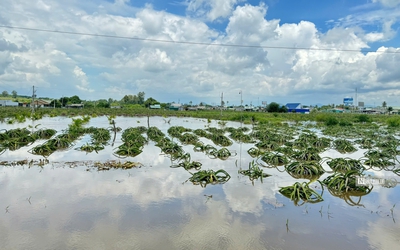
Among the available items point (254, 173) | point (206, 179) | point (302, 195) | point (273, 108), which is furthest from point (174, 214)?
point (273, 108)

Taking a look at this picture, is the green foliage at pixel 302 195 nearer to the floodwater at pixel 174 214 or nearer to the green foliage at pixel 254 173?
the floodwater at pixel 174 214

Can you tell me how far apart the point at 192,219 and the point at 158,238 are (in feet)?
3.02

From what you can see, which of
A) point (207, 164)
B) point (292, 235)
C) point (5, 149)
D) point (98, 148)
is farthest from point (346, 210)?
point (5, 149)

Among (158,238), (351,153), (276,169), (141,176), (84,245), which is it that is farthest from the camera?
(351,153)

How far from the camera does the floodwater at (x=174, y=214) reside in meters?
4.53

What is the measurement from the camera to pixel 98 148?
42.1 feet

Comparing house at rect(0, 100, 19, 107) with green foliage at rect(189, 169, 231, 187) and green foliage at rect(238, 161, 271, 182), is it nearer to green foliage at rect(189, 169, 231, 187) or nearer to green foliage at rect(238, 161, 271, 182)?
green foliage at rect(189, 169, 231, 187)

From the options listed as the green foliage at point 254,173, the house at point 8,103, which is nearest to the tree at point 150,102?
the house at point 8,103

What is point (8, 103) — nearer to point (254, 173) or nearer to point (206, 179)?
point (206, 179)

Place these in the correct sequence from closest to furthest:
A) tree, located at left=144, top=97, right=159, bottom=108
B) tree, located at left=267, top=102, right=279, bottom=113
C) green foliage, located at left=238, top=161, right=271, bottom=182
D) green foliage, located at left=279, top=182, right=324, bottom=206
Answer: green foliage, located at left=279, top=182, right=324, bottom=206 → green foliage, located at left=238, top=161, right=271, bottom=182 → tree, located at left=267, top=102, right=279, bottom=113 → tree, located at left=144, top=97, right=159, bottom=108

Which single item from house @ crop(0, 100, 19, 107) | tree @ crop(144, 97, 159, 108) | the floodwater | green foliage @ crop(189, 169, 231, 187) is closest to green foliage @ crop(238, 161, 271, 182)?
the floodwater

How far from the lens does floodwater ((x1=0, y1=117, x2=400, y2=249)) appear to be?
14.9 ft

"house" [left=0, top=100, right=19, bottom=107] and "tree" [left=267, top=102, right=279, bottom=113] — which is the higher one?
"house" [left=0, top=100, right=19, bottom=107]

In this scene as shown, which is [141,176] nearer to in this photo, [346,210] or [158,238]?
[158,238]
